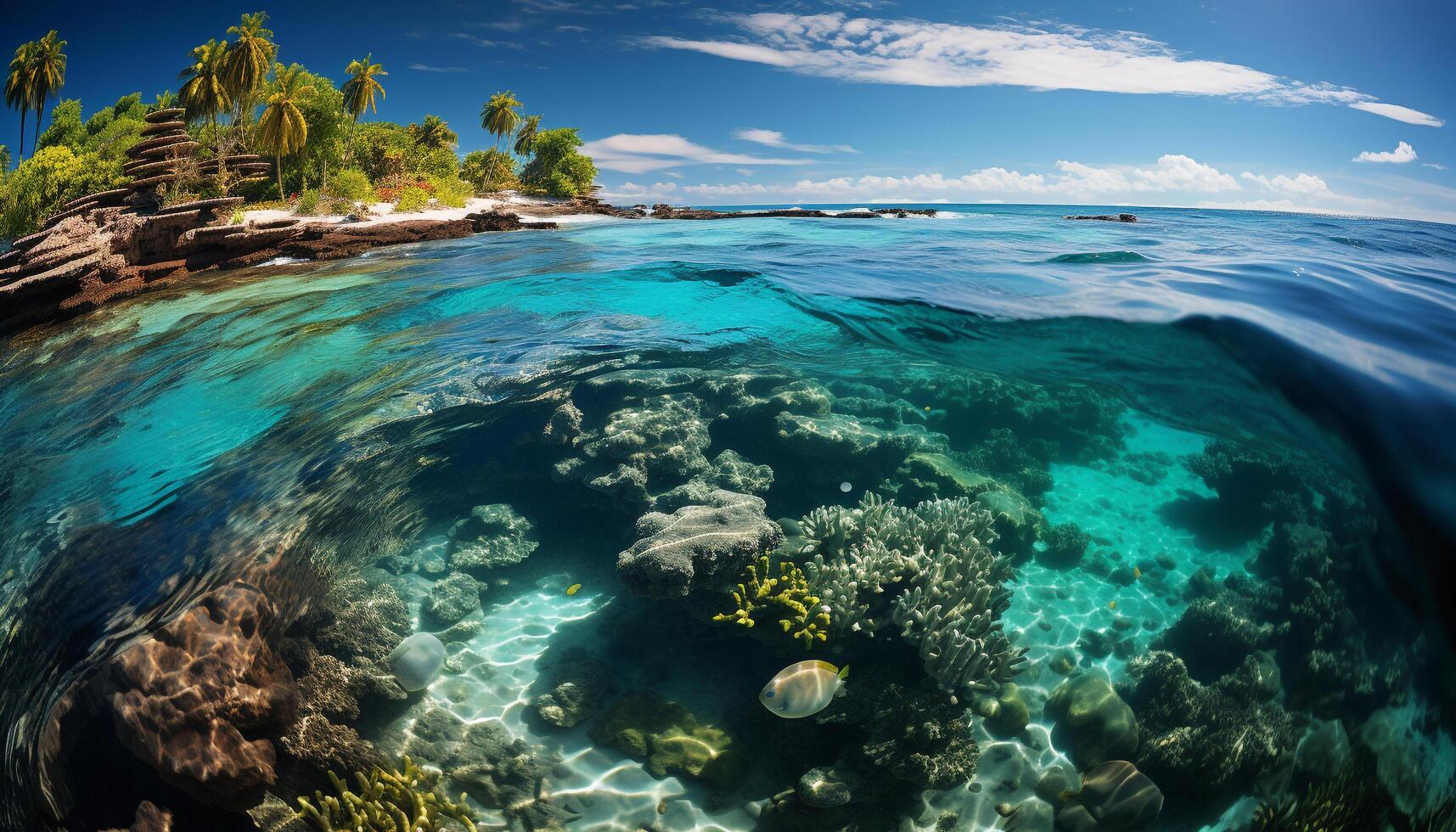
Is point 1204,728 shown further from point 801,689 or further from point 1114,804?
point 801,689

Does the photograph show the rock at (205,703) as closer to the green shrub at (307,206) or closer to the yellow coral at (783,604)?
the yellow coral at (783,604)

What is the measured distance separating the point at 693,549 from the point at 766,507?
9.70ft

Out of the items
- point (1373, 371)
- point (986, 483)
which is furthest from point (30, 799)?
point (1373, 371)

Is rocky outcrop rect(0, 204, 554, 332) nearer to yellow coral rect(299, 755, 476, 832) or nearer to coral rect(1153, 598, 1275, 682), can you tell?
yellow coral rect(299, 755, 476, 832)

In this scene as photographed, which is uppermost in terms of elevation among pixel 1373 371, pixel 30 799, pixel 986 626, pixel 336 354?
pixel 1373 371

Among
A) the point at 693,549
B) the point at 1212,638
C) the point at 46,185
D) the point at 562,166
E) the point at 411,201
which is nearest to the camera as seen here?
the point at 693,549

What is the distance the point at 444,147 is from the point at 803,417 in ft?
165

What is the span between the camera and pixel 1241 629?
23.5 ft

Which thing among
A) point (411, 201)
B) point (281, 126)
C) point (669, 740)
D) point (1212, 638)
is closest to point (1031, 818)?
point (669, 740)

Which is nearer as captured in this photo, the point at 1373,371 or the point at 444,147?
the point at 1373,371

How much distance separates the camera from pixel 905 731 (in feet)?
18.3

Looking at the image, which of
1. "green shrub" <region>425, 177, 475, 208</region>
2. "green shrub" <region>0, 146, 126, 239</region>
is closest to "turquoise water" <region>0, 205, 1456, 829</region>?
"green shrub" <region>425, 177, 475, 208</region>

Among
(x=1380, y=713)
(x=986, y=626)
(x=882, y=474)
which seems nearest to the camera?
(x=1380, y=713)

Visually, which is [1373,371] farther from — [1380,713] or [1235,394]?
[1235,394]
